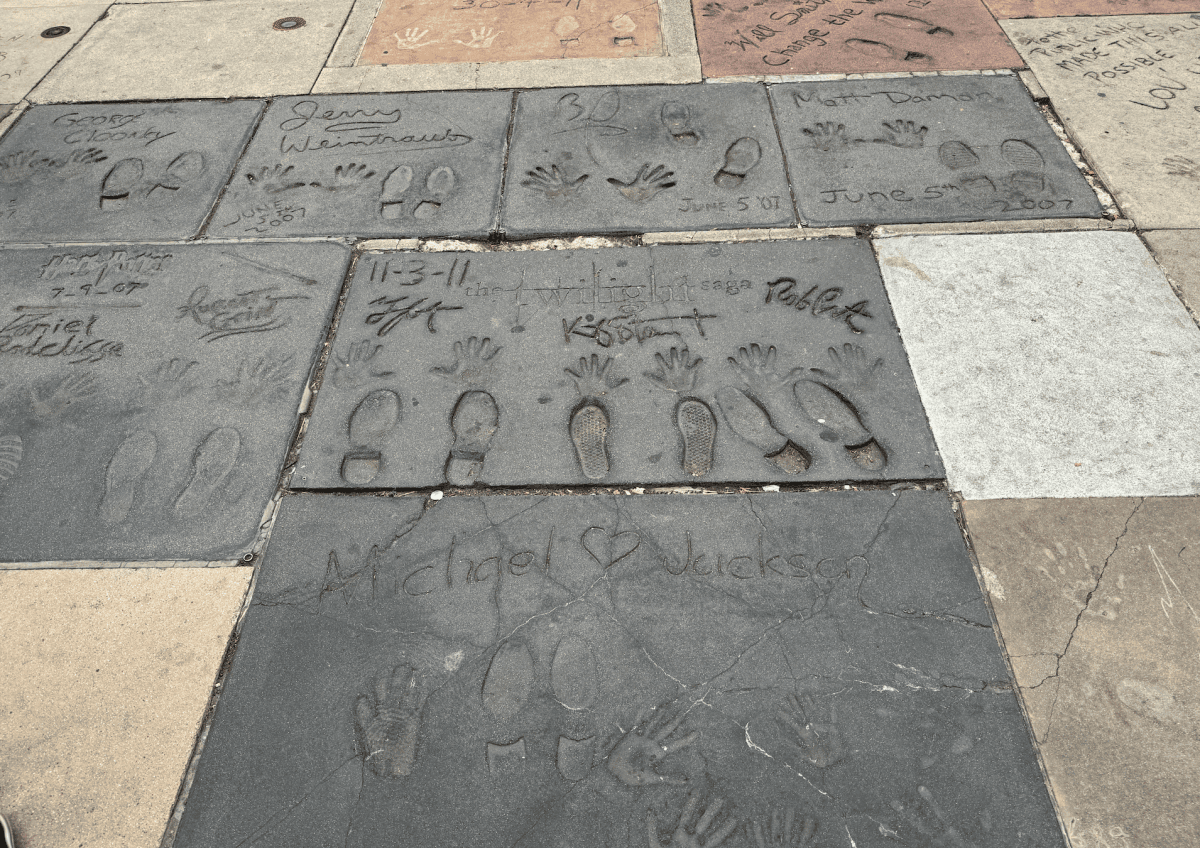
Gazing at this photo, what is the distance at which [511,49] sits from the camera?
12.3 feet

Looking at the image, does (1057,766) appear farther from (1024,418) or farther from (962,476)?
(1024,418)

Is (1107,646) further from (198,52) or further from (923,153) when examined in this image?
(198,52)

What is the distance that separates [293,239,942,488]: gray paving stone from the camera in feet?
7.05

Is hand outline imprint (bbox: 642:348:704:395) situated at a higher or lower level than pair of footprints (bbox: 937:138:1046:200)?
lower

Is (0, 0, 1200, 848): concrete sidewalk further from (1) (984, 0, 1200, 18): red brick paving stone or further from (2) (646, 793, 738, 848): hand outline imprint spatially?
(1) (984, 0, 1200, 18): red brick paving stone

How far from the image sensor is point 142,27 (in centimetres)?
405

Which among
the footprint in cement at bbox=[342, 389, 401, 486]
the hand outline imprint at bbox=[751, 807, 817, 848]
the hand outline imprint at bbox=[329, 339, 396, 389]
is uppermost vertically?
the hand outline imprint at bbox=[329, 339, 396, 389]

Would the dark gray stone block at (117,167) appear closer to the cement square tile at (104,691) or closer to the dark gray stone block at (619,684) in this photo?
the cement square tile at (104,691)

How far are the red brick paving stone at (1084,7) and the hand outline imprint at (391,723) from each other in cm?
408

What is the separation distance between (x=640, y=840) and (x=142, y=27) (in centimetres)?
454

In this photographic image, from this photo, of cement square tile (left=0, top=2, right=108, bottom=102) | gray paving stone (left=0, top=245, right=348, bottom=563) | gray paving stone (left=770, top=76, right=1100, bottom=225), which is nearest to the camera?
gray paving stone (left=0, top=245, right=348, bottom=563)

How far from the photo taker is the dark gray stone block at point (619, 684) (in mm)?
1601

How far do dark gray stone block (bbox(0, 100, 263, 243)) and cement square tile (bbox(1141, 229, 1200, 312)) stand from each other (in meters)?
3.40
